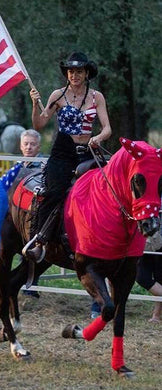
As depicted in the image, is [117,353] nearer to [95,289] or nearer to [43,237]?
[95,289]

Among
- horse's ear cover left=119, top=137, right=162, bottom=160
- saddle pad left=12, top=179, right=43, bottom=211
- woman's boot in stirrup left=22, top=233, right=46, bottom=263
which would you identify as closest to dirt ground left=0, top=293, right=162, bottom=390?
woman's boot in stirrup left=22, top=233, right=46, bottom=263

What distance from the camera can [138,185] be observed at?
6.96 metres

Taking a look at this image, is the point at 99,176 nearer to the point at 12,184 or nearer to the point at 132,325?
the point at 12,184

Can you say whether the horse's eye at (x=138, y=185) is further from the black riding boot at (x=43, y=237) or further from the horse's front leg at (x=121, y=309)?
the black riding boot at (x=43, y=237)

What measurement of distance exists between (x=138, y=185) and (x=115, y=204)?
0.34 meters

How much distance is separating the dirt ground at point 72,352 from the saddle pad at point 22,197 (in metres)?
1.20

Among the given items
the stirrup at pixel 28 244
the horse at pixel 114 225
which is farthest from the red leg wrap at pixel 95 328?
the stirrup at pixel 28 244

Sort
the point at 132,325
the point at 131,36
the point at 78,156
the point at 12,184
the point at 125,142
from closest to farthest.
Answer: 1. the point at 125,142
2. the point at 78,156
3. the point at 12,184
4. the point at 132,325
5. the point at 131,36

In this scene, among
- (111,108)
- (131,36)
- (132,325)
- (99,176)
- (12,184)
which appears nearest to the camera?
(99,176)

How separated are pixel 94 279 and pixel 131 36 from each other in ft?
25.4

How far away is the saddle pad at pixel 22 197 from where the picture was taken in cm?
837

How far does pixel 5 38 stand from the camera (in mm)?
8867

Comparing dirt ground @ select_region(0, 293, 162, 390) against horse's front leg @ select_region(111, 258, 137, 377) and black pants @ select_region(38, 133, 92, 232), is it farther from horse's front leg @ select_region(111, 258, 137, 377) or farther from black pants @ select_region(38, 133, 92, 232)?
black pants @ select_region(38, 133, 92, 232)

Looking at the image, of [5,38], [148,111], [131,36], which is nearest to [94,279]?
[5,38]
